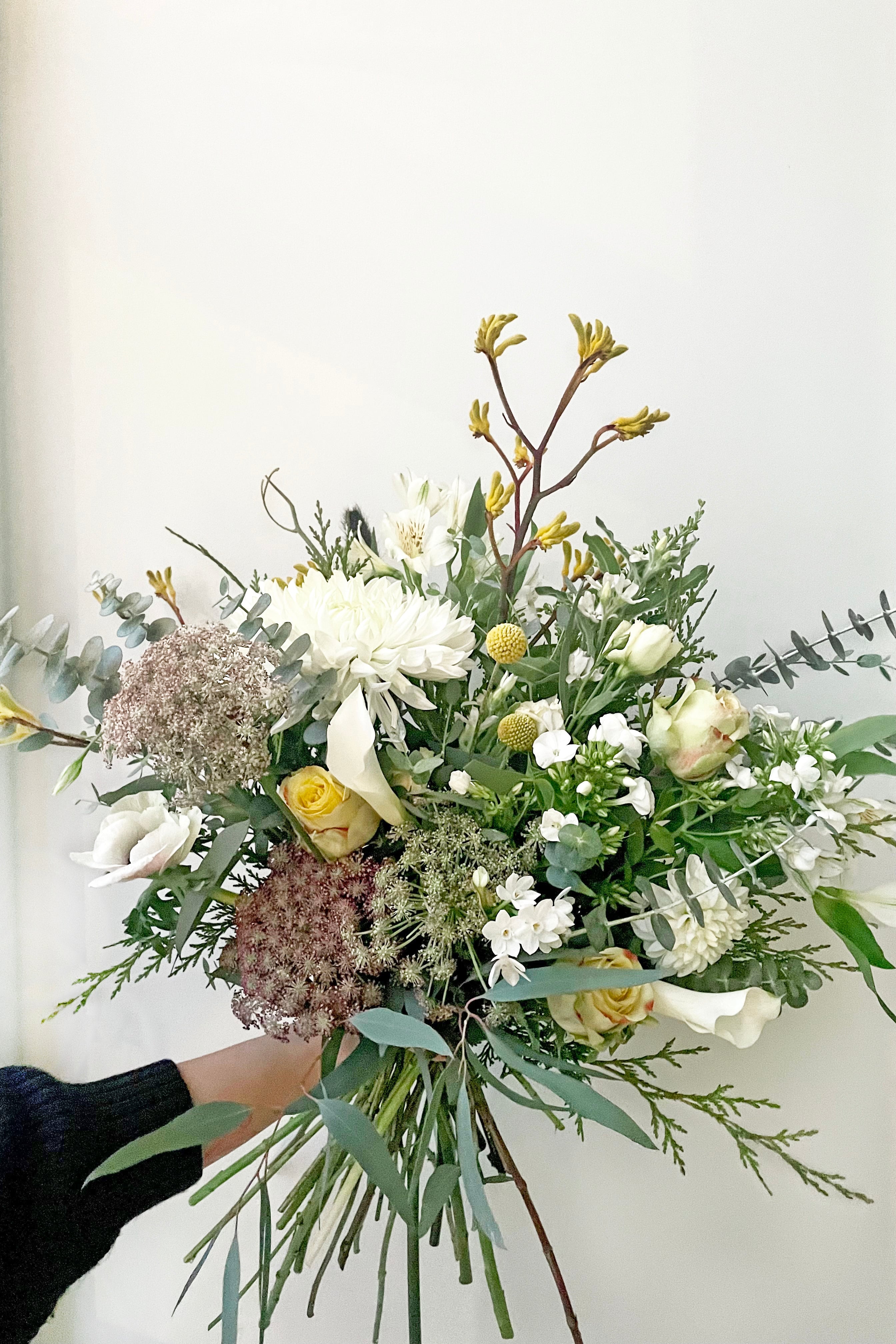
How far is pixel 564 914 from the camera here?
23.0 inches

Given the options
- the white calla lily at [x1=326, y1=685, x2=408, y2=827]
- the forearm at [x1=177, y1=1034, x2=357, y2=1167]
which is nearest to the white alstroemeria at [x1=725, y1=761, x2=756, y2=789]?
the white calla lily at [x1=326, y1=685, x2=408, y2=827]

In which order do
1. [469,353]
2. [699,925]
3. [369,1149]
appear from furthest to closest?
1. [469,353]
2. [699,925]
3. [369,1149]

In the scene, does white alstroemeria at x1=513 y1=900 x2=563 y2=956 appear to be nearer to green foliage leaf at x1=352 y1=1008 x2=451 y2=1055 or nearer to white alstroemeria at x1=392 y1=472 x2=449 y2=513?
green foliage leaf at x1=352 y1=1008 x2=451 y2=1055

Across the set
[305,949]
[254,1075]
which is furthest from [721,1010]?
[254,1075]

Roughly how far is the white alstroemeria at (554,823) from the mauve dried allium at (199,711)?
18 cm

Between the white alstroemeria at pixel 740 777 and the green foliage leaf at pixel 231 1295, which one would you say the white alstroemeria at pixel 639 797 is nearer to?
the white alstroemeria at pixel 740 777

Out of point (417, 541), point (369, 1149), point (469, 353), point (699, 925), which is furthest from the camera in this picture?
point (469, 353)

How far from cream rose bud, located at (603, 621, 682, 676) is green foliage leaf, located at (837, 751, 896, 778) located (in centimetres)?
14

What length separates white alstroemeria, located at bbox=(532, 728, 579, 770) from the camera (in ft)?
1.92

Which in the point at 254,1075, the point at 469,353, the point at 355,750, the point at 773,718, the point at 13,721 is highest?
the point at 469,353

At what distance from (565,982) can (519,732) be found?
0.16m

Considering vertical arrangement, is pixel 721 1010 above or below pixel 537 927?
below

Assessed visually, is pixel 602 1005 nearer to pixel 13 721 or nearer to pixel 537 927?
pixel 537 927

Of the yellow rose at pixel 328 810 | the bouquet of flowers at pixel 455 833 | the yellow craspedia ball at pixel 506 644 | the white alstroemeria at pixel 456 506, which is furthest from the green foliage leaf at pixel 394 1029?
the white alstroemeria at pixel 456 506
